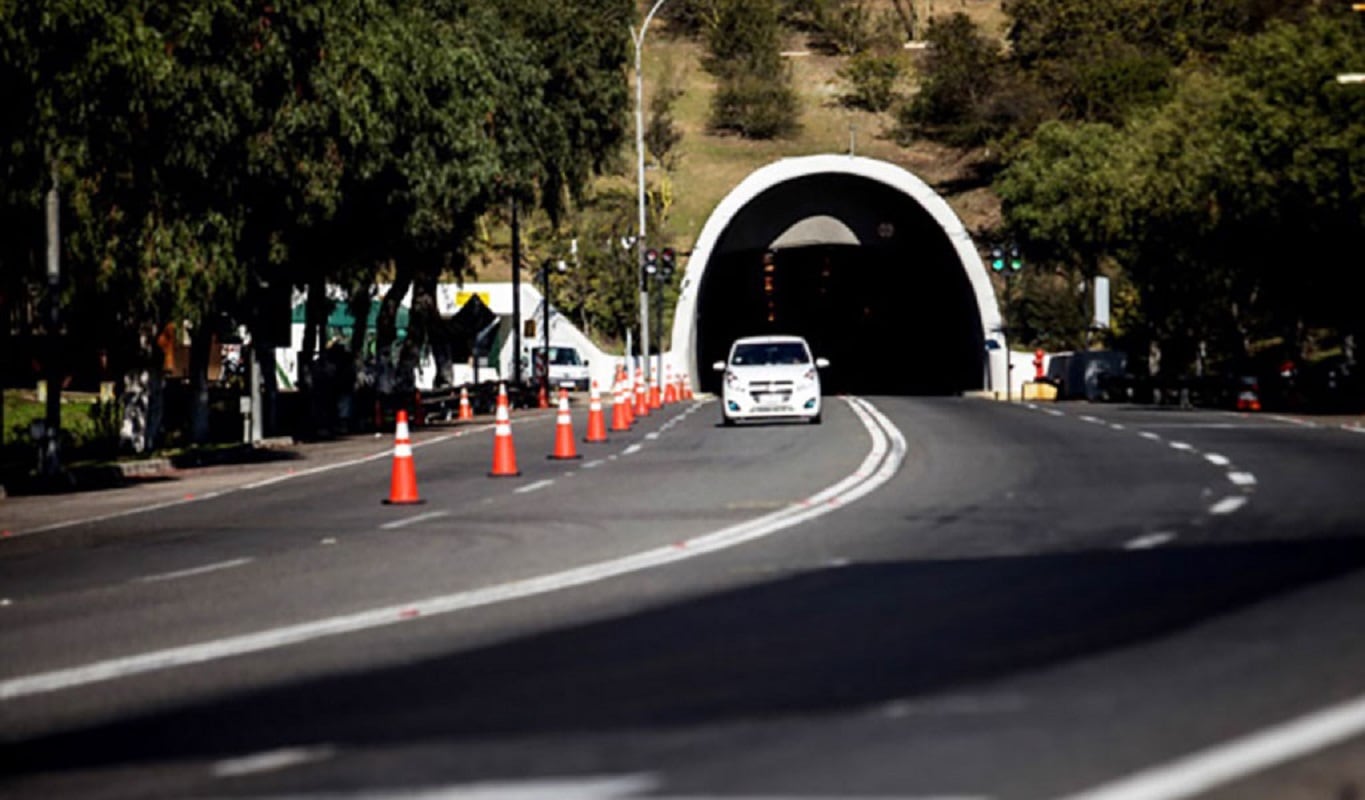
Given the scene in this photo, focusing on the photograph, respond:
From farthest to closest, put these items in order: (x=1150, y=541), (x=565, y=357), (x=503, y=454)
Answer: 1. (x=565, y=357)
2. (x=503, y=454)
3. (x=1150, y=541)

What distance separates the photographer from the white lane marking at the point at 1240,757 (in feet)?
23.2

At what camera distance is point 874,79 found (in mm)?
164250

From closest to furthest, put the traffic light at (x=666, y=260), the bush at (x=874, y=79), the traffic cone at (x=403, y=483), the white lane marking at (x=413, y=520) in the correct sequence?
the white lane marking at (x=413, y=520)
the traffic cone at (x=403, y=483)
the traffic light at (x=666, y=260)
the bush at (x=874, y=79)

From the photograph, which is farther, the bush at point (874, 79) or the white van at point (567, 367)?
the bush at point (874, 79)

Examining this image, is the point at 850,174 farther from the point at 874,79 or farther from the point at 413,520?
the point at 413,520

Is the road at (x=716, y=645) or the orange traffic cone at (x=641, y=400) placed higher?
the orange traffic cone at (x=641, y=400)

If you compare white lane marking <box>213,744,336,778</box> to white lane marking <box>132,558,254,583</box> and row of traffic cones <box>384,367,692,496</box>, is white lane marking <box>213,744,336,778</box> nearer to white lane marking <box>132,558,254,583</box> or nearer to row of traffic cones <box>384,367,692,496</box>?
white lane marking <box>132,558,254,583</box>

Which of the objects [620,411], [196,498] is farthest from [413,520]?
[620,411]

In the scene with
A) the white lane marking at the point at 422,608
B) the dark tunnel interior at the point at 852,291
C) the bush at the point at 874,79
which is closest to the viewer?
the white lane marking at the point at 422,608

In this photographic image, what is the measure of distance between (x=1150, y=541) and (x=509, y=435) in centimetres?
1360

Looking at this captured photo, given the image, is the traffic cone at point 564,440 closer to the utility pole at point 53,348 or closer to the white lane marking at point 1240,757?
the utility pole at point 53,348

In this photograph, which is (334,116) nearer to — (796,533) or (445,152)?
(445,152)

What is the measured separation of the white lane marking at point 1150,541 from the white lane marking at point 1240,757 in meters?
7.37

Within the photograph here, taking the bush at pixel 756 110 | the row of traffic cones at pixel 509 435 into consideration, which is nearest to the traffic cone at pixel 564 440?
the row of traffic cones at pixel 509 435
